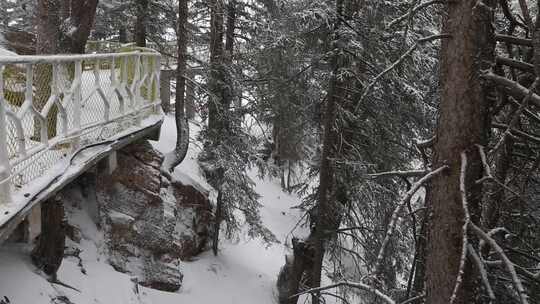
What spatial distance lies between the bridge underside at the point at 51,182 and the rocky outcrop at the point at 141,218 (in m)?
1.05

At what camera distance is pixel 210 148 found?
516 inches

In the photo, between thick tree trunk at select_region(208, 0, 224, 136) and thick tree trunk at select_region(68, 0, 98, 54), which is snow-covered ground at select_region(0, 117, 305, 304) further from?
thick tree trunk at select_region(68, 0, 98, 54)

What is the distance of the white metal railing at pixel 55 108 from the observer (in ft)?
15.0

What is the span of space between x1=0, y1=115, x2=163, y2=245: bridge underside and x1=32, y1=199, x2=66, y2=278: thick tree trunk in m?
0.32

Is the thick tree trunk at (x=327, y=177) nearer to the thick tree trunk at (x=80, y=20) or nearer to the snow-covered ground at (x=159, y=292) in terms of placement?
the snow-covered ground at (x=159, y=292)

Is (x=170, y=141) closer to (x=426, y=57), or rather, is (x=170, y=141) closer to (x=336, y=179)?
(x=336, y=179)

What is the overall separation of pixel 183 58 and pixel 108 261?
6.04 metres

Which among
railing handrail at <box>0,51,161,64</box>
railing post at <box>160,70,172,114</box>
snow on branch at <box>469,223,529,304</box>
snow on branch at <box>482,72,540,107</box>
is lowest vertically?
snow on branch at <box>469,223,529,304</box>

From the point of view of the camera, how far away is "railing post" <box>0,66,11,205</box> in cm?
426

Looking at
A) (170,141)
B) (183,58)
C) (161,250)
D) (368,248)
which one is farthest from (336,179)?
(170,141)

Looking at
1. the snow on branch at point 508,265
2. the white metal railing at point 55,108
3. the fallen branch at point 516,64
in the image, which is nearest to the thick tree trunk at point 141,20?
the white metal railing at point 55,108

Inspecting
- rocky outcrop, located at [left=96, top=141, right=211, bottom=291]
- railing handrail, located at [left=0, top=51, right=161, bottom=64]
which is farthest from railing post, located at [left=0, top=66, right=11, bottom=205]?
rocky outcrop, located at [left=96, top=141, right=211, bottom=291]

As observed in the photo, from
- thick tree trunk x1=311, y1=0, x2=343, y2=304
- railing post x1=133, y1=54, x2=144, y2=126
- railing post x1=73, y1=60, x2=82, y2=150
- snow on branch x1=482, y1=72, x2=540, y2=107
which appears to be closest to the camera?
snow on branch x1=482, y1=72, x2=540, y2=107

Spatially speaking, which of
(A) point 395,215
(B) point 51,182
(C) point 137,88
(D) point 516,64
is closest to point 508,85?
(D) point 516,64
